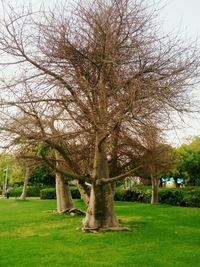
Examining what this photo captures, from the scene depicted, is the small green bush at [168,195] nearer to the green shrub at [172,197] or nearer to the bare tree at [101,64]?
the green shrub at [172,197]

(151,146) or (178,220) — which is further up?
(151,146)

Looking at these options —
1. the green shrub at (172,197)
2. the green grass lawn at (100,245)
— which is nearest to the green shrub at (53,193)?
the green shrub at (172,197)

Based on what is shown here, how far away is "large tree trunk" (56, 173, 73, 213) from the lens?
20203mm

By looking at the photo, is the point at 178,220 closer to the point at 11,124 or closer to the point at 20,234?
the point at 20,234

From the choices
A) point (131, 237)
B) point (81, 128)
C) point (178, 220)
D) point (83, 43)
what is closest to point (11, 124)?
point (81, 128)

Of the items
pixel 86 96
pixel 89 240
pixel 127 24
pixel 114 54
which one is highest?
pixel 127 24

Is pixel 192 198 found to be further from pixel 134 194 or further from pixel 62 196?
pixel 62 196

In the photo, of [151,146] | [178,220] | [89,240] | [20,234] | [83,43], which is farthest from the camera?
[178,220]

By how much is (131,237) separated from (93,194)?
200cm

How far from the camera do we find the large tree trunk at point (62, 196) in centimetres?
2020

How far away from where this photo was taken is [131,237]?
11438mm

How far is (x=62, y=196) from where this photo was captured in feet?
67.4

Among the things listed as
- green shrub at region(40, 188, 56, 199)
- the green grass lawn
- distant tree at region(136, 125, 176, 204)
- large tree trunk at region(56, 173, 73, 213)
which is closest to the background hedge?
green shrub at region(40, 188, 56, 199)

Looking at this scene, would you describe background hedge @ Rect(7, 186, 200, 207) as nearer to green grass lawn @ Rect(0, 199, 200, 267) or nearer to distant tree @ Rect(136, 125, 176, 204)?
distant tree @ Rect(136, 125, 176, 204)
